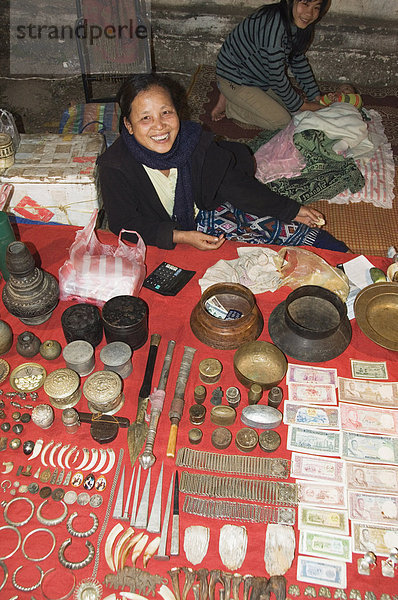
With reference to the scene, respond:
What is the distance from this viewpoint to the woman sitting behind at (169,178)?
246cm

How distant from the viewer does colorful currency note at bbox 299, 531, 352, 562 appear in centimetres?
166

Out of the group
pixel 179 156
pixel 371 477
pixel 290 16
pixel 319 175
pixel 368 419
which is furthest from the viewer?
pixel 290 16

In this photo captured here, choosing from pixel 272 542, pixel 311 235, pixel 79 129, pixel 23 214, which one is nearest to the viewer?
pixel 272 542

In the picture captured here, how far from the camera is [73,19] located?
6.25 metres

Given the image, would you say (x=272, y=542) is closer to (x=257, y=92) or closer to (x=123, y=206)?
(x=123, y=206)

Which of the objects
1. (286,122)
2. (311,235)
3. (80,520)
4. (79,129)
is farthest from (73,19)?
(80,520)

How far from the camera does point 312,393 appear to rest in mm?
2092

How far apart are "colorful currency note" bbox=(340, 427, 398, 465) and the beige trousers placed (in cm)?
373

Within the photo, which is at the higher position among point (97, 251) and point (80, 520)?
point (97, 251)

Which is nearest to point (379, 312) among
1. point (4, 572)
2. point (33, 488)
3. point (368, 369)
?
point (368, 369)

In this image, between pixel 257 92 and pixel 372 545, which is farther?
pixel 257 92

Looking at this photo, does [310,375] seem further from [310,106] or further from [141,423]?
[310,106]

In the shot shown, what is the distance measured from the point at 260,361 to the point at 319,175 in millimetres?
2432

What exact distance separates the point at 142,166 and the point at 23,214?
1.11 m
